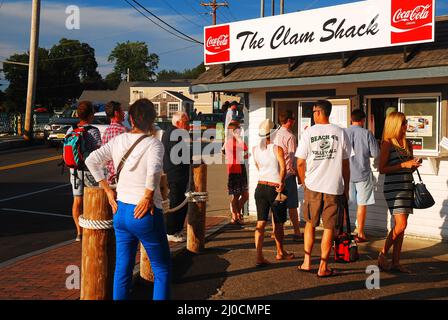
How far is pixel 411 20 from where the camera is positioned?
736 centimetres

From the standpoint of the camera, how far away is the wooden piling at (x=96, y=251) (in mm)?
4812

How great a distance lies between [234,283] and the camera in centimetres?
595

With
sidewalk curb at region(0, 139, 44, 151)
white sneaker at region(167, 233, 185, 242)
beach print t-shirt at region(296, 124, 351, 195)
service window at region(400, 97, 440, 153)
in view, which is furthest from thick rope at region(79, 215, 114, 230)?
sidewalk curb at region(0, 139, 44, 151)

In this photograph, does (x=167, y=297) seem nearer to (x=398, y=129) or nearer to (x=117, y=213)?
(x=117, y=213)

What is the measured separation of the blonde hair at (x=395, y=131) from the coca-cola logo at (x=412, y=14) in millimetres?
1791

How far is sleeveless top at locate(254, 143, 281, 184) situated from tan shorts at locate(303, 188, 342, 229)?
1.77ft

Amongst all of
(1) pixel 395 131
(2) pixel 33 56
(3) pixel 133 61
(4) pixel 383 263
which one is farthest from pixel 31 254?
(3) pixel 133 61

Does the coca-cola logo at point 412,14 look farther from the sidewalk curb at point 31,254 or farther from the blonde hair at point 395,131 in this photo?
the sidewalk curb at point 31,254

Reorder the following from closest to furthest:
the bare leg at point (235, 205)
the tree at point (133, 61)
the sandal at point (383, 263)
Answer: the sandal at point (383, 263), the bare leg at point (235, 205), the tree at point (133, 61)

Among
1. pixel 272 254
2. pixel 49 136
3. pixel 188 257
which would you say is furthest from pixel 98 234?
pixel 49 136

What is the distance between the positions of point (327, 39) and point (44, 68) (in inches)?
3325

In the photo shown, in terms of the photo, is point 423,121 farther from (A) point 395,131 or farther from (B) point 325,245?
(B) point 325,245

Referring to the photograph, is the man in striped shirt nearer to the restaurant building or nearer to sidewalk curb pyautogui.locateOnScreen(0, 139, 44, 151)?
the restaurant building

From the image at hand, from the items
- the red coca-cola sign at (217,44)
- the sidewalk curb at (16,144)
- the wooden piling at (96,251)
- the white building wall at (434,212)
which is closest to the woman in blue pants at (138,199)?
the wooden piling at (96,251)
